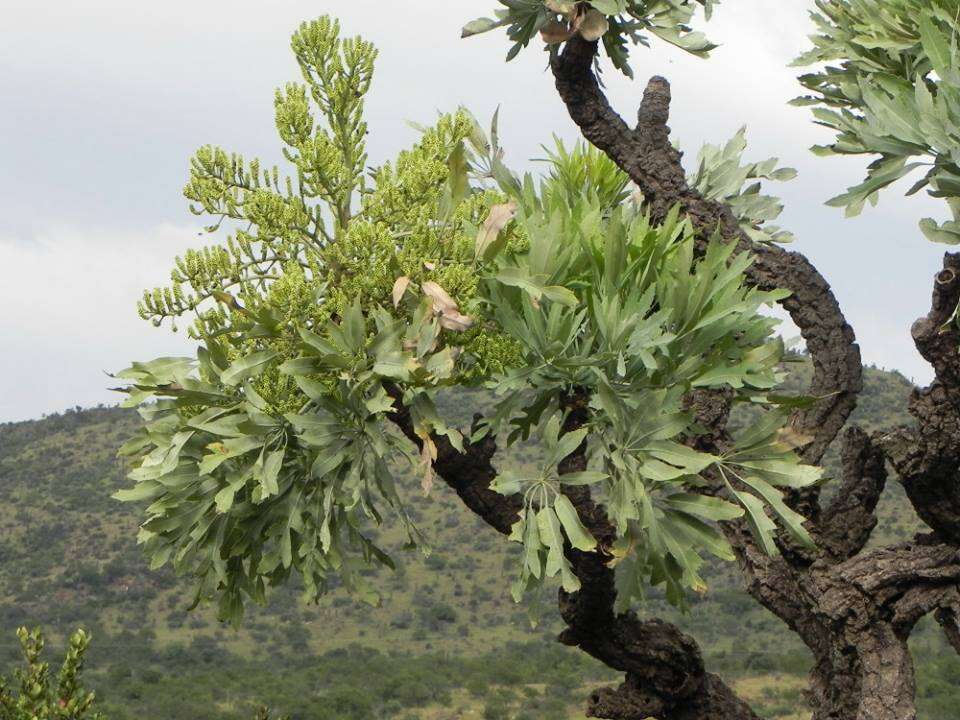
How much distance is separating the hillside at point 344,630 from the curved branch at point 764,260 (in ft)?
65.2

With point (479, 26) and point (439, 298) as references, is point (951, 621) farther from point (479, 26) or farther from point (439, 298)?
point (479, 26)

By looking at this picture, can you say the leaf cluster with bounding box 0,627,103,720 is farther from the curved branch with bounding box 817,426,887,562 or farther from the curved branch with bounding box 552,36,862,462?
the curved branch with bounding box 817,426,887,562

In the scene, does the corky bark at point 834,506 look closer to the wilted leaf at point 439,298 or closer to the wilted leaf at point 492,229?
the wilted leaf at point 492,229

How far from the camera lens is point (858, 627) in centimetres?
866

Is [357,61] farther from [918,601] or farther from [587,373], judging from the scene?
[918,601]

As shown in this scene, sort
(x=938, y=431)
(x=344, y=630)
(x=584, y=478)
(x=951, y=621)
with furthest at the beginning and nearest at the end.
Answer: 1. (x=344, y=630)
2. (x=951, y=621)
3. (x=938, y=431)
4. (x=584, y=478)

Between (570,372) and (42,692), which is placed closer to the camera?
(570,372)

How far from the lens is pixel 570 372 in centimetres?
788

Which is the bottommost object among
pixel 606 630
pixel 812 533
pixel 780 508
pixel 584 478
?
pixel 606 630

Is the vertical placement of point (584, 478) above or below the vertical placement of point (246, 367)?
below

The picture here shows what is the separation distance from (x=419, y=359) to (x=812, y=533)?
11.6 feet

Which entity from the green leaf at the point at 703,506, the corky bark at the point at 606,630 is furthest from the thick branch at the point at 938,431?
the corky bark at the point at 606,630

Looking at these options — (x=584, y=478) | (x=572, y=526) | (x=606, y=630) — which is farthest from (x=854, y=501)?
(x=572, y=526)

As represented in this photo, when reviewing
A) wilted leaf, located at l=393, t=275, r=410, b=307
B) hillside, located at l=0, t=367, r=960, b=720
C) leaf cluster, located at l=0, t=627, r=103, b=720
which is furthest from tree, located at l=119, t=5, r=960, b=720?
hillside, located at l=0, t=367, r=960, b=720
